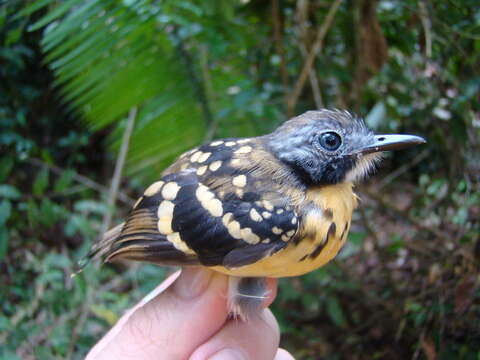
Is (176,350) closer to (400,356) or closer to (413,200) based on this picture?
(400,356)

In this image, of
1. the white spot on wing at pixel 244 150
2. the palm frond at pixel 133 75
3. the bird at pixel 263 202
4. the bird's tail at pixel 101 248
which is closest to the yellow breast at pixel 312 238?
A: the bird at pixel 263 202

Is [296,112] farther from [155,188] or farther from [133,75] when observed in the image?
[155,188]

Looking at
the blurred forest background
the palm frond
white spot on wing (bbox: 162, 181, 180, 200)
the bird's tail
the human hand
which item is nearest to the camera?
white spot on wing (bbox: 162, 181, 180, 200)

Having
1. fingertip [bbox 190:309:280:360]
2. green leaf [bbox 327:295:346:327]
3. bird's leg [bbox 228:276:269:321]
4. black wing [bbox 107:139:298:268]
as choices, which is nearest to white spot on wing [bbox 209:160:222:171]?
black wing [bbox 107:139:298:268]

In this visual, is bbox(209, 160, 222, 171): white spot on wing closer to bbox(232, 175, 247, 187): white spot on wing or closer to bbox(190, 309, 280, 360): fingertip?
bbox(232, 175, 247, 187): white spot on wing

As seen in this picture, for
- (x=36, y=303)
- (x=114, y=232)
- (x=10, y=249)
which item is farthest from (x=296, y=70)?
(x=10, y=249)

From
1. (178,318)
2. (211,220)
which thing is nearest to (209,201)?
(211,220)
